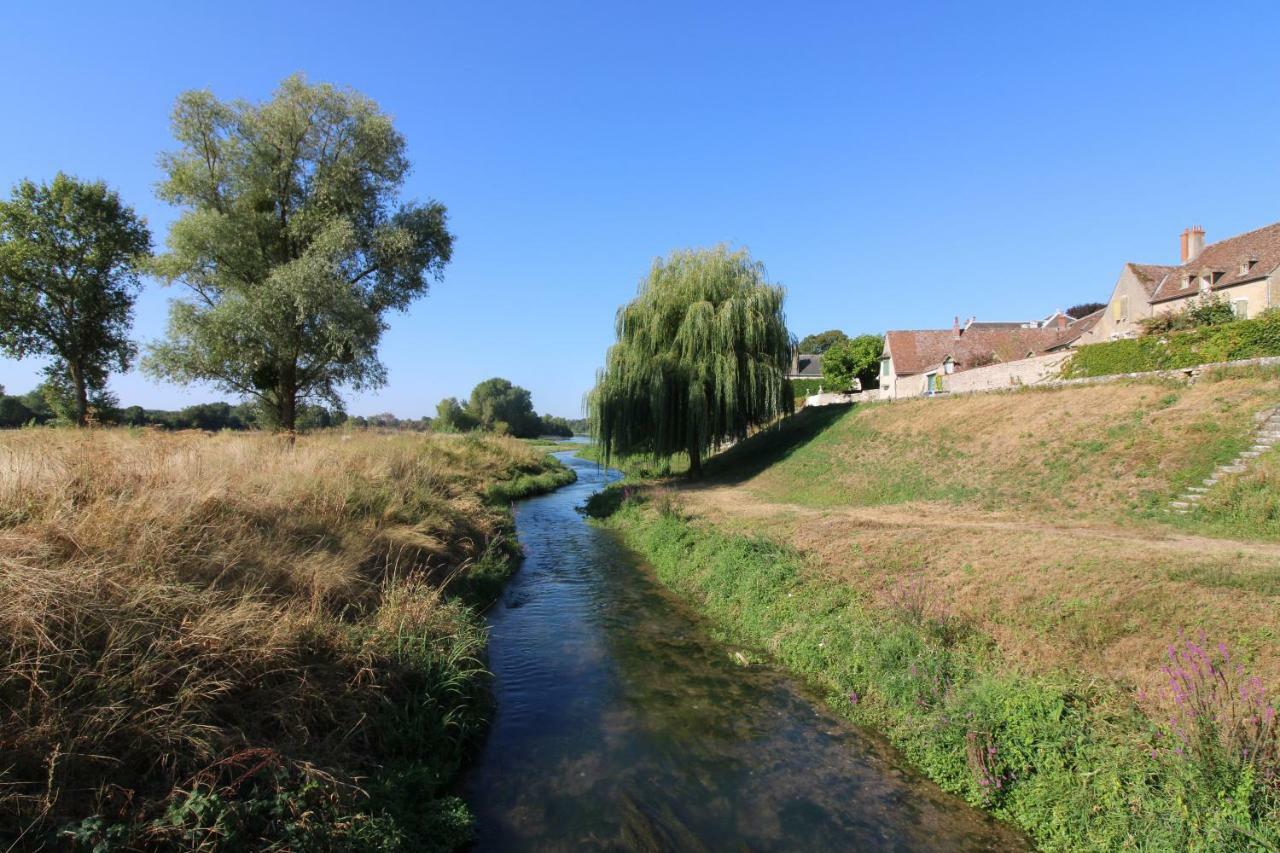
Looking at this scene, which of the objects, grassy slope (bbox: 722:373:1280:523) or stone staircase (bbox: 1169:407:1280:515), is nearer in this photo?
stone staircase (bbox: 1169:407:1280:515)

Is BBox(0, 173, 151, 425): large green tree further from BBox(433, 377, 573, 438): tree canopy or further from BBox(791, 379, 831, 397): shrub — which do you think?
BBox(433, 377, 573, 438): tree canopy

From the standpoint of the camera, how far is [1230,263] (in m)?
26.9

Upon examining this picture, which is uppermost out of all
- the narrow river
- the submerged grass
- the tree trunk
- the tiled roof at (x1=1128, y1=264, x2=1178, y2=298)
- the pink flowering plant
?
the tiled roof at (x1=1128, y1=264, x2=1178, y2=298)

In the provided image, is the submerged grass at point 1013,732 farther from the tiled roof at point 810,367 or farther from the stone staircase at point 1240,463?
the tiled roof at point 810,367

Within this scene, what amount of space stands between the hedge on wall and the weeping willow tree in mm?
10301

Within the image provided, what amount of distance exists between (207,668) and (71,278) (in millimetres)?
21759

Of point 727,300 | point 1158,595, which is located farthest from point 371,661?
point 727,300

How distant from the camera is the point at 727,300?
2284 centimetres

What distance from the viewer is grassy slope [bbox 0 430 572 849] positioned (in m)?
3.47

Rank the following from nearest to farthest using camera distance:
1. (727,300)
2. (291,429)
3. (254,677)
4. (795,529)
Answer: (254,677)
(795,529)
(291,429)
(727,300)

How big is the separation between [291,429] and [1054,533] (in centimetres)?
1982

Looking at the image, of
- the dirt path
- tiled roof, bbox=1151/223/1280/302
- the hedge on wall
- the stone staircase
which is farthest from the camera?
tiled roof, bbox=1151/223/1280/302

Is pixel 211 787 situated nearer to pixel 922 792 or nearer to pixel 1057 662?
pixel 922 792

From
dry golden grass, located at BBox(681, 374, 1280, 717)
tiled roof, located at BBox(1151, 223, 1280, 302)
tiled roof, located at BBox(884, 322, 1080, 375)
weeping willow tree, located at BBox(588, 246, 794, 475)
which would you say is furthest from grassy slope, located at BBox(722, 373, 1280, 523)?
tiled roof, located at BBox(884, 322, 1080, 375)
